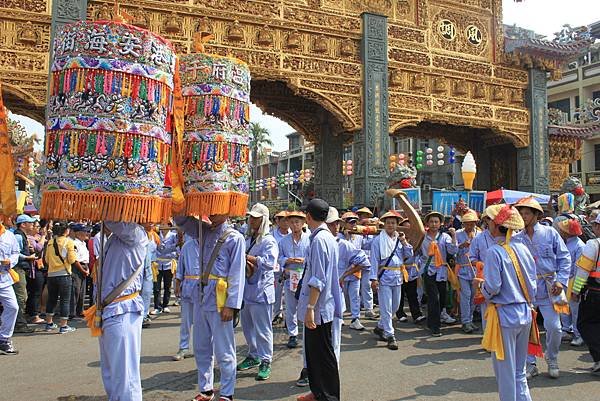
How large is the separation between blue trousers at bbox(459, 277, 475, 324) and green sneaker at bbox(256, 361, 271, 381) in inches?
156

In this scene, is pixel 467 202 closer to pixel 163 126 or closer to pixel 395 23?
pixel 395 23

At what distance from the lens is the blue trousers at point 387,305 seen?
7180 millimetres

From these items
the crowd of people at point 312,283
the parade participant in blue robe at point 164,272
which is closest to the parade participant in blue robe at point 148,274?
the crowd of people at point 312,283

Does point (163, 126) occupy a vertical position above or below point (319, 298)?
above

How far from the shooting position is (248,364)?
600 cm

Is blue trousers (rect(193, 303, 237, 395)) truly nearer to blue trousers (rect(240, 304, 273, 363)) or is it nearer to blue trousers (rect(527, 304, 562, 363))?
blue trousers (rect(240, 304, 273, 363))

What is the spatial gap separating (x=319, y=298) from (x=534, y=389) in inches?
100

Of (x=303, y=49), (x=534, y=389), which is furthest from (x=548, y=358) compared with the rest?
(x=303, y=49)

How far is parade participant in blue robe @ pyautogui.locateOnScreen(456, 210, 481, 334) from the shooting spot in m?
8.30

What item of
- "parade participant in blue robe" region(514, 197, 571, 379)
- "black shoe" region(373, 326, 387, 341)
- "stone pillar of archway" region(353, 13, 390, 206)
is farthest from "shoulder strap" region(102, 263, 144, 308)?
"stone pillar of archway" region(353, 13, 390, 206)

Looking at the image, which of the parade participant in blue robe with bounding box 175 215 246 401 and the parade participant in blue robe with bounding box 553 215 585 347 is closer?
the parade participant in blue robe with bounding box 175 215 246 401

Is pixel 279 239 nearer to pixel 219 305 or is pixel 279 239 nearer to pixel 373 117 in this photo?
pixel 219 305

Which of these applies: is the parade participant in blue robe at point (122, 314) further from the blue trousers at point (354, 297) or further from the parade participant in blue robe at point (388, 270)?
the blue trousers at point (354, 297)

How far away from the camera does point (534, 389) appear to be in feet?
17.4
